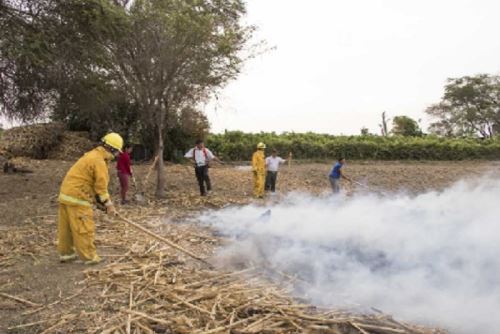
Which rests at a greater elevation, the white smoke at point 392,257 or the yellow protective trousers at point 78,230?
the yellow protective trousers at point 78,230

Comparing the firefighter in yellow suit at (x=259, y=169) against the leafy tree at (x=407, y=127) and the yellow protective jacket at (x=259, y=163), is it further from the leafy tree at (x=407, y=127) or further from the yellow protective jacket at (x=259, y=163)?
the leafy tree at (x=407, y=127)

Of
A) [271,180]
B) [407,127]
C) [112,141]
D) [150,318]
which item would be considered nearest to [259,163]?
[271,180]

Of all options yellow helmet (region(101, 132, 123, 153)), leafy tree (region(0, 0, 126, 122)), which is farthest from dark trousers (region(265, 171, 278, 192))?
yellow helmet (region(101, 132, 123, 153))

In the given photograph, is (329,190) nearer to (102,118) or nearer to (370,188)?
(370,188)

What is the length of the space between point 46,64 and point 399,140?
21.5m

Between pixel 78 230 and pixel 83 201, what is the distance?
0.39 meters

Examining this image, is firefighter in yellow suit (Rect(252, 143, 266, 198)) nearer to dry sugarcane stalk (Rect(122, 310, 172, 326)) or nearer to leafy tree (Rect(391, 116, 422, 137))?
dry sugarcane stalk (Rect(122, 310, 172, 326))

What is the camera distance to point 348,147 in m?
25.7

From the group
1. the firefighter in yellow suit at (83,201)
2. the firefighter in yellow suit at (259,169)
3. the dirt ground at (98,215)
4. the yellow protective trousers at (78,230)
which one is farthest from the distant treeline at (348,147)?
the yellow protective trousers at (78,230)

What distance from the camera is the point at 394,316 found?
505cm

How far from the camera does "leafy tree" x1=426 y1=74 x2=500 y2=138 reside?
1753 inches

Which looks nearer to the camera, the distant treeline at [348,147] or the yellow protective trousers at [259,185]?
the yellow protective trousers at [259,185]

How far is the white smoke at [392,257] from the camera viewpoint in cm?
529

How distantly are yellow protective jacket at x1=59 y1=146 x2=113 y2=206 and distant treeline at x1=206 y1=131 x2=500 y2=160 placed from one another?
1649 centimetres
